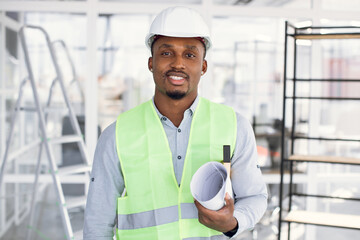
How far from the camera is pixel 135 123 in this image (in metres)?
1.44

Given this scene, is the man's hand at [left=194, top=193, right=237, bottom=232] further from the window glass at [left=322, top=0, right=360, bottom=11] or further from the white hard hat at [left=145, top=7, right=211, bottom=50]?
the window glass at [left=322, top=0, right=360, bottom=11]

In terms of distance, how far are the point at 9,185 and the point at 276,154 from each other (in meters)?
2.33

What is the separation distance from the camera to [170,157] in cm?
138

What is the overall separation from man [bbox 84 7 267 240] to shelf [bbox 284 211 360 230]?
1397 mm

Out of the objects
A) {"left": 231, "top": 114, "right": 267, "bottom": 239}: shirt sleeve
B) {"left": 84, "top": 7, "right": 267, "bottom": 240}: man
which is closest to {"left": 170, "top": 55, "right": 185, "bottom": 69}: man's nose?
{"left": 84, "top": 7, "right": 267, "bottom": 240}: man

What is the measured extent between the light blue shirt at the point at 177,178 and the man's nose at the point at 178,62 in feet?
0.60

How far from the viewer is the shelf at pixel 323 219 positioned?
8.34 ft

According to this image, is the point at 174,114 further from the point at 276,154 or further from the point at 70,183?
the point at 276,154

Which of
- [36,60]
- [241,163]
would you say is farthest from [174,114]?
[36,60]

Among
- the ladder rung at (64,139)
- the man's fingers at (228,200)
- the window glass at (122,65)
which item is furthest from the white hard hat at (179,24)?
the window glass at (122,65)

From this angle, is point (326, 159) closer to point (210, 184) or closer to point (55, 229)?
point (210, 184)

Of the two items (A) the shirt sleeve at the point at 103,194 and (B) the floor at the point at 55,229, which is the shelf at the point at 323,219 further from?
(A) the shirt sleeve at the point at 103,194

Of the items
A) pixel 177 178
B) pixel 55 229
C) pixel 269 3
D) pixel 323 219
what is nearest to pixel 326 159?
pixel 323 219

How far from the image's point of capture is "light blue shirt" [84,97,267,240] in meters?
1.33
